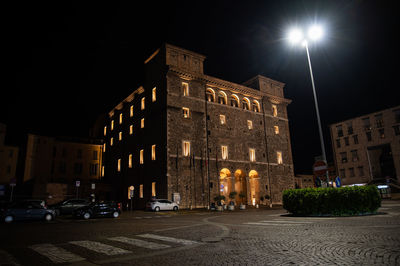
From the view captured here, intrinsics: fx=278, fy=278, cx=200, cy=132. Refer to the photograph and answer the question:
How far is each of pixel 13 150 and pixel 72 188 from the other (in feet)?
80.0

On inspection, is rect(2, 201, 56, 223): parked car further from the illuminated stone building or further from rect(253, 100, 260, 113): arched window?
rect(253, 100, 260, 113): arched window

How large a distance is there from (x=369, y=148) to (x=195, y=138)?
126ft

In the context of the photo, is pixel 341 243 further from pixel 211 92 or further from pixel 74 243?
pixel 211 92

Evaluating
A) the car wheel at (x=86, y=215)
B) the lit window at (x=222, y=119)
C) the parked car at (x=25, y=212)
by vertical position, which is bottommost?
the car wheel at (x=86, y=215)

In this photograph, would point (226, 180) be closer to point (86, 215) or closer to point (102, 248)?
point (86, 215)

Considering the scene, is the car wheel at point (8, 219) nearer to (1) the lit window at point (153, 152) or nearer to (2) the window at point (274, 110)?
(1) the lit window at point (153, 152)

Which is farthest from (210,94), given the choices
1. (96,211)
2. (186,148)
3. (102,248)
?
(102,248)

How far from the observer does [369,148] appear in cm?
5588

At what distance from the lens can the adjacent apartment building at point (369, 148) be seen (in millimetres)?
52156

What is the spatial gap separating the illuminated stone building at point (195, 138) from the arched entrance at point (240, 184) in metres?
0.15

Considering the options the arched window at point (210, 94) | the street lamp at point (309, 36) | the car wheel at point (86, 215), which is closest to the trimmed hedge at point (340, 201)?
the street lamp at point (309, 36)

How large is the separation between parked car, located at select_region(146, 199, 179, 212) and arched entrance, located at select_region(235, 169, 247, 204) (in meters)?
13.4

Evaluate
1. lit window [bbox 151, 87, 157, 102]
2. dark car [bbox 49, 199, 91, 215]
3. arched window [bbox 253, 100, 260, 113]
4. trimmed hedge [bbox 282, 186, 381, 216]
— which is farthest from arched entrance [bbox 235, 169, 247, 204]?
trimmed hedge [bbox 282, 186, 381, 216]

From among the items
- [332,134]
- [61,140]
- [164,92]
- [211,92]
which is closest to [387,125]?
[332,134]
